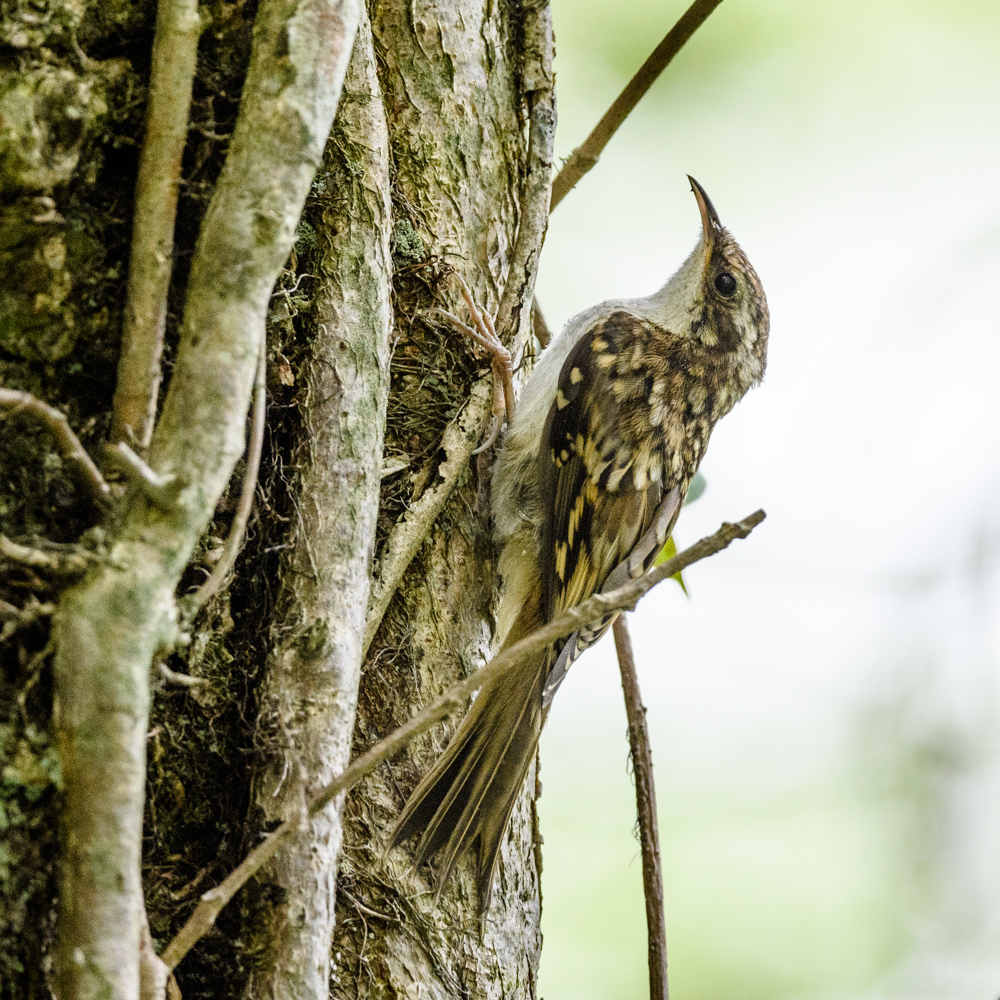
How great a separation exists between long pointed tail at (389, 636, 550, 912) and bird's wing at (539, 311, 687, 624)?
0.48 meters

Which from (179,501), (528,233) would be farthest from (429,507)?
(179,501)

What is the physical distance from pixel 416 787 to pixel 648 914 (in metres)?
0.74

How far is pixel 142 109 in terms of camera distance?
1.43 meters

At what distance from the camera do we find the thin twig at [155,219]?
1285mm

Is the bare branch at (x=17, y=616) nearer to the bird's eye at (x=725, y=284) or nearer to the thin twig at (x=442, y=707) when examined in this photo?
the thin twig at (x=442, y=707)

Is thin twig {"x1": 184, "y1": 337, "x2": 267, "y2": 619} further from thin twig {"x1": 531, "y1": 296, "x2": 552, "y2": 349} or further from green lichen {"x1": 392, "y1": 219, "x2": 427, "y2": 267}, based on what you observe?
thin twig {"x1": 531, "y1": 296, "x2": 552, "y2": 349}

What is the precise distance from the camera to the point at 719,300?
3201 millimetres

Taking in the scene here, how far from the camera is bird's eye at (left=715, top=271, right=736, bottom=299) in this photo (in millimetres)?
3164

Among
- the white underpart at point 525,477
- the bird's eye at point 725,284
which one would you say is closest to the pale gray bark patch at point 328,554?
the white underpart at point 525,477

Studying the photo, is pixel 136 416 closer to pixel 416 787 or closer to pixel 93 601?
pixel 93 601

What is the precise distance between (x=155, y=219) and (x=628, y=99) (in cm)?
179

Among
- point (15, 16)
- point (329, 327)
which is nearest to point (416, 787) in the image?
point (329, 327)

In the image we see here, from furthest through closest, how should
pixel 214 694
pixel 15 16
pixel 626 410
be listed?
pixel 626 410
pixel 214 694
pixel 15 16

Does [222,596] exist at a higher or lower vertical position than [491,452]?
lower
